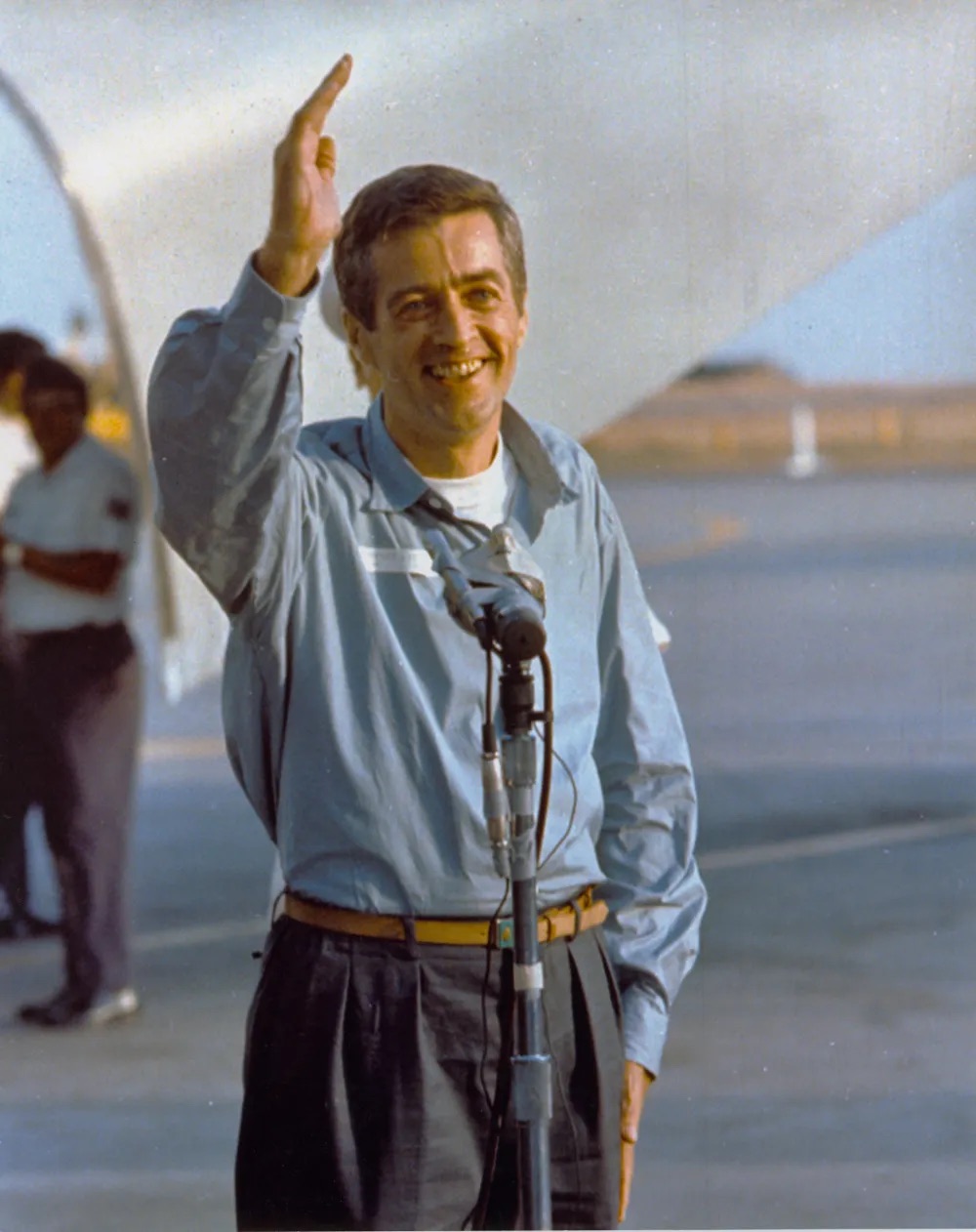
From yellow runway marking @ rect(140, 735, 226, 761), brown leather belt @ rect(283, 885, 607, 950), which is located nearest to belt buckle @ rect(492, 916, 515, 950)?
brown leather belt @ rect(283, 885, 607, 950)

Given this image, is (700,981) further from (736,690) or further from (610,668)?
(610,668)

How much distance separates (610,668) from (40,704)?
3.45ft

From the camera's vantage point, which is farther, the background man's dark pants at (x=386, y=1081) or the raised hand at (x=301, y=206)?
the background man's dark pants at (x=386, y=1081)

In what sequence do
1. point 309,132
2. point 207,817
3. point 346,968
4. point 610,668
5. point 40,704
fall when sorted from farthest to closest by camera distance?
1. point 40,704
2. point 207,817
3. point 610,668
4. point 346,968
5. point 309,132

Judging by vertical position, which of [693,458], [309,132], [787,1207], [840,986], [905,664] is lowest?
[787,1207]

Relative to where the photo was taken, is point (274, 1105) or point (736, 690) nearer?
point (274, 1105)

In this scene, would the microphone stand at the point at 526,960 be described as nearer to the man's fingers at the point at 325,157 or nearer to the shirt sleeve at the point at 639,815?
the shirt sleeve at the point at 639,815

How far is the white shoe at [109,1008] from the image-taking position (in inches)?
100

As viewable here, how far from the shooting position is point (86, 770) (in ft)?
9.17

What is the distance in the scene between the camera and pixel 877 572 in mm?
2574

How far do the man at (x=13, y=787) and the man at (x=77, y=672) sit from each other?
0.07ft

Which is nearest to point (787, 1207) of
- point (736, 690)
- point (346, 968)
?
point (736, 690)

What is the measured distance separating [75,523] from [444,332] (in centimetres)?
108

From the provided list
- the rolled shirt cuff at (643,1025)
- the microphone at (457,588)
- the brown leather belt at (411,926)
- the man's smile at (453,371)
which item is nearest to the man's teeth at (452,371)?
the man's smile at (453,371)
